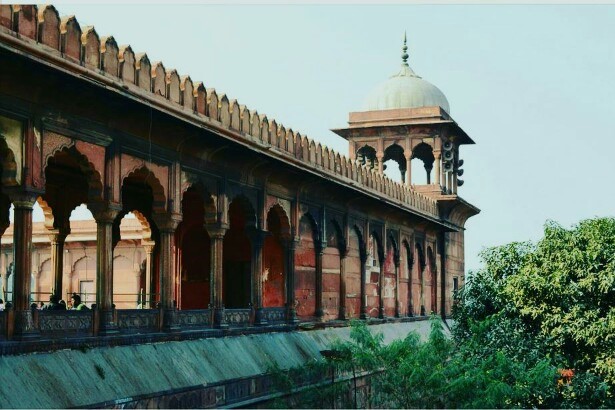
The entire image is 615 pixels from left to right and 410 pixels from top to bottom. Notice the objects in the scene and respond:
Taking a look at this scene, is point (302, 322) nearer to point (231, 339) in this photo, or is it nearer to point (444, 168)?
point (231, 339)

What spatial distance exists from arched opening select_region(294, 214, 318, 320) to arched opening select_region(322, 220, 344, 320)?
51cm

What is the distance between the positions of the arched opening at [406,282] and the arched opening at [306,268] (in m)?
6.49

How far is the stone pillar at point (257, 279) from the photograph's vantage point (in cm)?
1631

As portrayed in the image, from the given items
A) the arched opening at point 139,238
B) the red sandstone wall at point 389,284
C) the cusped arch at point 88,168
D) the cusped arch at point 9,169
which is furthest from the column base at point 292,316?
the cusped arch at point 9,169

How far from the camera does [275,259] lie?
1920 centimetres

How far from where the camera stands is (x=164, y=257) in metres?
13.7

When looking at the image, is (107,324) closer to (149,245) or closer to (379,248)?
(149,245)

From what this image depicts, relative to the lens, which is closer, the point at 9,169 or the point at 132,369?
the point at 9,169

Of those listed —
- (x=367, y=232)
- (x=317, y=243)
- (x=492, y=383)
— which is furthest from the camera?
(x=367, y=232)

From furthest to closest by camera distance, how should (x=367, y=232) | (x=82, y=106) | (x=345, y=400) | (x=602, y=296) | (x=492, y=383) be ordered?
(x=367, y=232), (x=602, y=296), (x=345, y=400), (x=492, y=383), (x=82, y=106)

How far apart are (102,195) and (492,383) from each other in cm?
583

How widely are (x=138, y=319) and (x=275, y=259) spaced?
22.3 ft

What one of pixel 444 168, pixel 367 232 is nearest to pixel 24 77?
pixel 367 232

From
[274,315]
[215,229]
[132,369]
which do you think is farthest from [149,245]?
[132,369]
